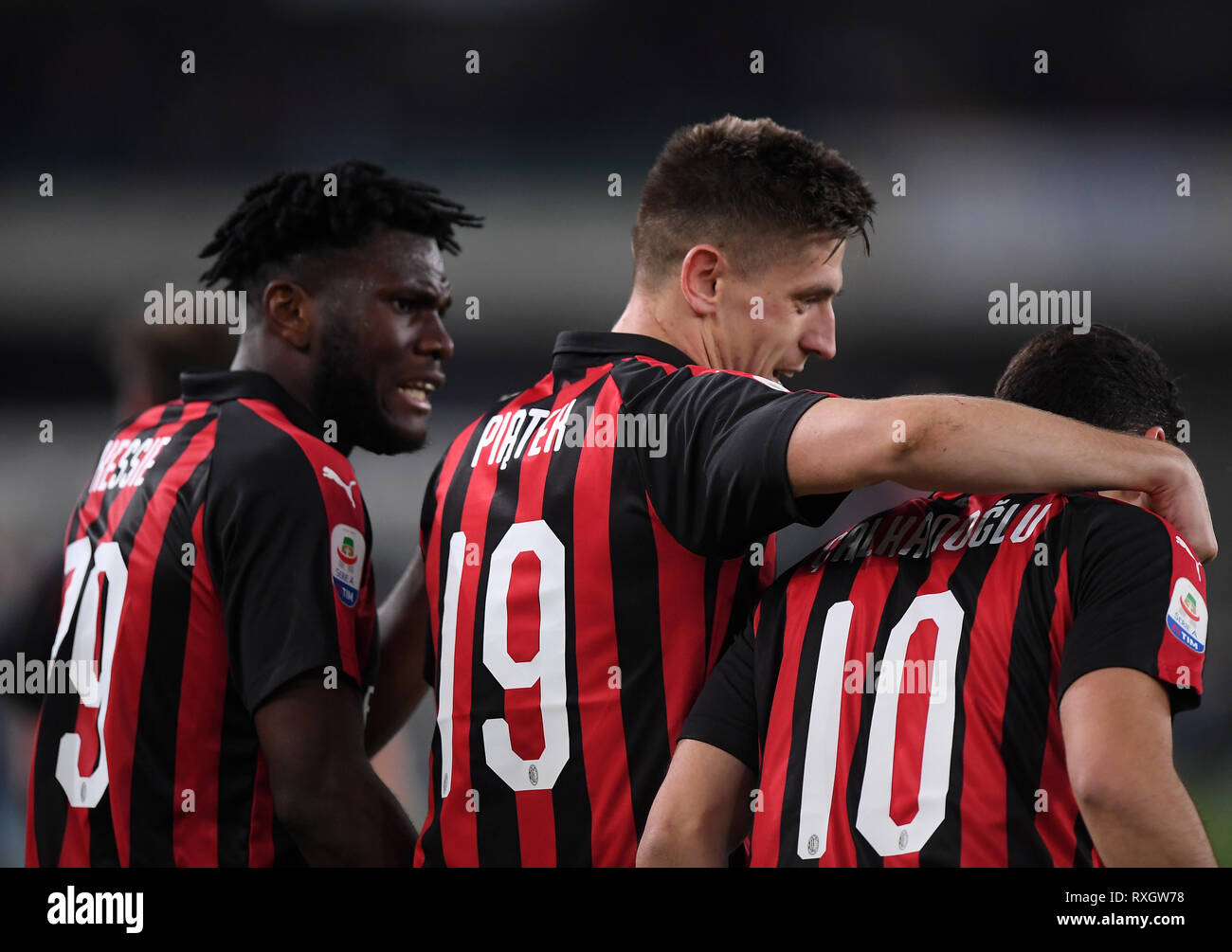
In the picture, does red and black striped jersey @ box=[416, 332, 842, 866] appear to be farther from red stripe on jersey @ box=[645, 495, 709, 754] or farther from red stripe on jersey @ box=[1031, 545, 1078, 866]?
red stripe on jersey @ box=[1031, 545, 1078, 866]

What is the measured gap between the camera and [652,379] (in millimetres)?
2066

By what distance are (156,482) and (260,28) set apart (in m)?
5.53

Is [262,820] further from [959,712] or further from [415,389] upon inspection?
[959,712]

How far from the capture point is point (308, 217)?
8.96ft

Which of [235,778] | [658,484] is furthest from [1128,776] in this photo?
[235,778]

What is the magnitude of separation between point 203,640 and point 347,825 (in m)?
0.43

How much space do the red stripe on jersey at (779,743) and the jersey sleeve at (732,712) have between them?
0.04 m

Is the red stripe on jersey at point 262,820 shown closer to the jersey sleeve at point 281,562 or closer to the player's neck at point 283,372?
the jersey sleeve at point 281,562

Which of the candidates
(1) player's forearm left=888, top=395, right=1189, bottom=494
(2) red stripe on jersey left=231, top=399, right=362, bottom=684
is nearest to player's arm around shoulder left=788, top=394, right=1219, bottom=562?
(1) player's forearm left=888, top=395, right=1189, bottom=494

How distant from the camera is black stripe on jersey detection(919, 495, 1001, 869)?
1636mm

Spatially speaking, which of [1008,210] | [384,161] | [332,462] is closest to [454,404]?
[384,161]
